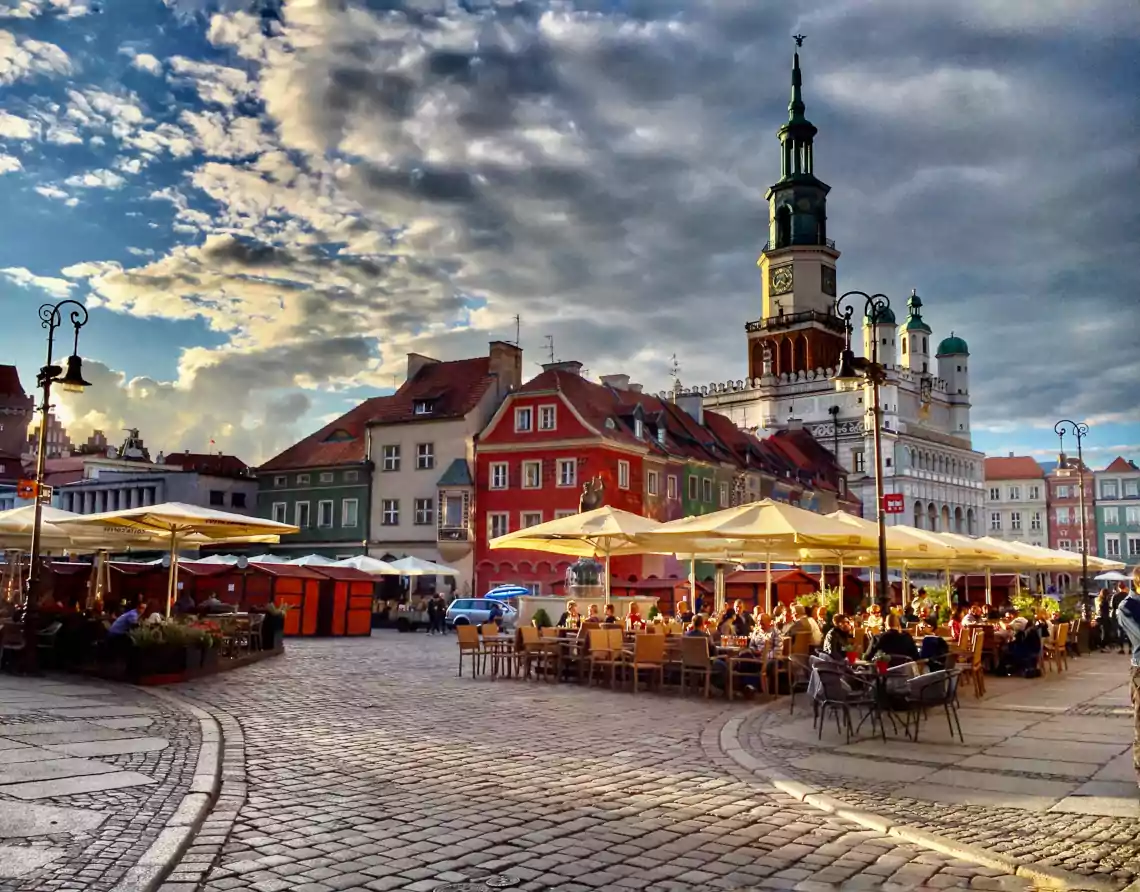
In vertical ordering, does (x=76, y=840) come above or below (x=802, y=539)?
below

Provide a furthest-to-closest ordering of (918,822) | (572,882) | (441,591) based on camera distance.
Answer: (441,591)
(918,822)
(572,882)

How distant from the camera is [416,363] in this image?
58875 millimetres

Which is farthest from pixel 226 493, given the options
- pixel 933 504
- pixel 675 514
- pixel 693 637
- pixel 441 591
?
pixel 933 504

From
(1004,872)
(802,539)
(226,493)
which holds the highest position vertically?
(226,493)

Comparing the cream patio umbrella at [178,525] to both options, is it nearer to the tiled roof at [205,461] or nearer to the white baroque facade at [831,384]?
the tiled roof at [205,461]

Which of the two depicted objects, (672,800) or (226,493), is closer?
(672,800)

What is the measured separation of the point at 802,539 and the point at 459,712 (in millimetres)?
6636

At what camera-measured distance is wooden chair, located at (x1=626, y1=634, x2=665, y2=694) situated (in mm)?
17266

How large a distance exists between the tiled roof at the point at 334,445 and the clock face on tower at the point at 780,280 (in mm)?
55199

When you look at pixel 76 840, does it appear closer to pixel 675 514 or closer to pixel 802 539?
pixel 802 539

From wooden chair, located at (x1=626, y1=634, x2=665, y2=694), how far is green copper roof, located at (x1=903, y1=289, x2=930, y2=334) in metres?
96.8

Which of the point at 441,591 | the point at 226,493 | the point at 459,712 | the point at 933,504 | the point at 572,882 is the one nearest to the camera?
the point at 572,882

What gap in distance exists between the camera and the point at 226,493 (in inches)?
2313

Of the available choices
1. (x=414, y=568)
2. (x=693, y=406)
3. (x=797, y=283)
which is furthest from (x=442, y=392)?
(x=797, y=283)
